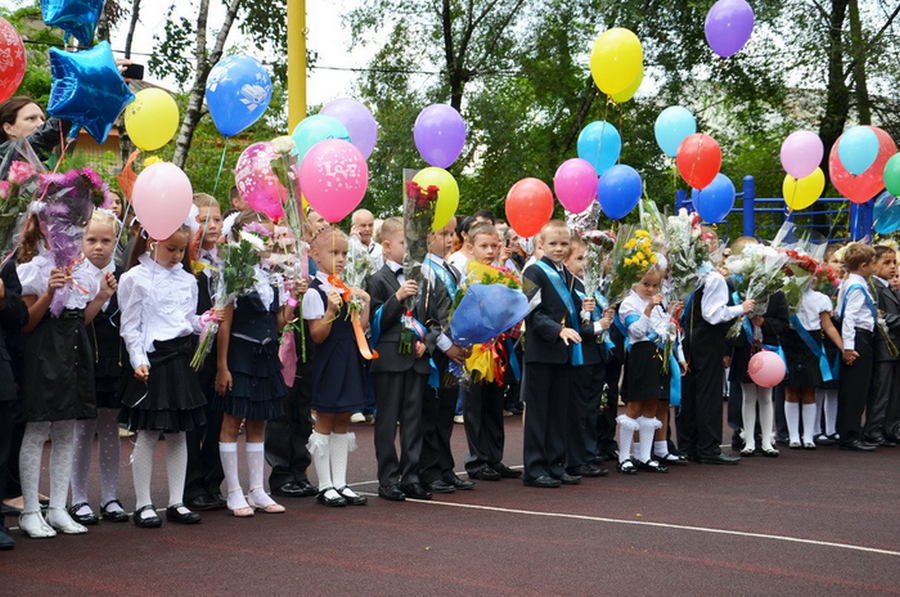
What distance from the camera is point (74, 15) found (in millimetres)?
6922

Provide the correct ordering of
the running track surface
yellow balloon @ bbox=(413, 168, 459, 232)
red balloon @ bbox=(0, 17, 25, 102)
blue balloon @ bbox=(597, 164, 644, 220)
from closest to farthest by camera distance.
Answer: the running track surface, red balloon @ bbox=(0, 17, 25, 102), yellow balloon @ bbox=(413, 168, 459, 232), blue balloon @ bbox=(597, 164, 644, 220)

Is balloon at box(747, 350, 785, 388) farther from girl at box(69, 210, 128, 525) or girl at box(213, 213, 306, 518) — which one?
girl at box(69, 210, 128, 525)

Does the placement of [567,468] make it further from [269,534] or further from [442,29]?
[442,29]

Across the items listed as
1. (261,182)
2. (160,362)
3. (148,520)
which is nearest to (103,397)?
(160,362)

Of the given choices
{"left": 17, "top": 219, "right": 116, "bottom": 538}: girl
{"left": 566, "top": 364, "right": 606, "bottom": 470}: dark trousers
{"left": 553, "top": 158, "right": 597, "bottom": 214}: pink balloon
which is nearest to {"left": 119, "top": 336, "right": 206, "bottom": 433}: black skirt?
{"left": 17, "top": 219, "right": 116, "bottom": 538}: girl

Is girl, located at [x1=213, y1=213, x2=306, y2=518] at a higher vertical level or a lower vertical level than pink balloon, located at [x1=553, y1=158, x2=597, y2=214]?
lower

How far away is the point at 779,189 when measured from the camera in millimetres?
31312

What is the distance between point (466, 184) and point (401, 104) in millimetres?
2457

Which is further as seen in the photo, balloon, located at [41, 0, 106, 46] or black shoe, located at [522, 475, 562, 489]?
black shoe, located at [522, 475, 562, 489]

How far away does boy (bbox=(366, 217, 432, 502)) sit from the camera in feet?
26.6

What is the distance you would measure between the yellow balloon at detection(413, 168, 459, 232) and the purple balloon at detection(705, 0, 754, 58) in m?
4.18

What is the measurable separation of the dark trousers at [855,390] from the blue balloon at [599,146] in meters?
3.14

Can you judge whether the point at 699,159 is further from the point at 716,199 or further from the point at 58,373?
the point at 58,373

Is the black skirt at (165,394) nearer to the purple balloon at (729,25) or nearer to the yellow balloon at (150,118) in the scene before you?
the yellow balloon at (150,118)
